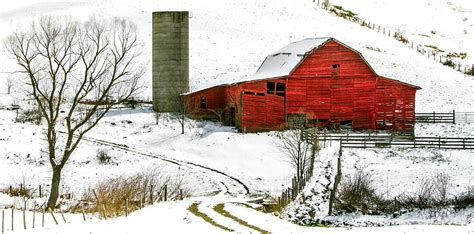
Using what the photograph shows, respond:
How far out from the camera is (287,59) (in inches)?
1949

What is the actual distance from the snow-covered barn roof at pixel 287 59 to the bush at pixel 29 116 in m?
16.1

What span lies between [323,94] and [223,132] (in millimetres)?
7727

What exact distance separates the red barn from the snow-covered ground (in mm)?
2318

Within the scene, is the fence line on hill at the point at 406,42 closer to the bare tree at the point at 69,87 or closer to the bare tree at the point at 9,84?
the bare tree at the point at 69,87

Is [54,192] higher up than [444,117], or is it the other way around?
[444,117]

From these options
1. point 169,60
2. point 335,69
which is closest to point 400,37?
point 335,69

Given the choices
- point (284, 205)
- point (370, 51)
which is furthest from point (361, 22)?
point (284, 205)

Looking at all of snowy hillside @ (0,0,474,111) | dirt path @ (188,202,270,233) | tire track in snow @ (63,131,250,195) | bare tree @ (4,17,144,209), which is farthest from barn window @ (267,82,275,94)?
dirt path @ (188,202,270,233)

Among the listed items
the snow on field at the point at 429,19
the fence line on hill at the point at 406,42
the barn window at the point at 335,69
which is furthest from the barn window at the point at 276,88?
the snow on field at the point at 429,19

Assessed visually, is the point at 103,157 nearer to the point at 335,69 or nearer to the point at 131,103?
the point at 131,103

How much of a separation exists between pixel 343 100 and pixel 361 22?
41298 mm

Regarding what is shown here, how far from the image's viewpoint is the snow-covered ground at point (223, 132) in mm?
32750

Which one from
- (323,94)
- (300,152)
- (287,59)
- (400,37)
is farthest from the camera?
(400,37)

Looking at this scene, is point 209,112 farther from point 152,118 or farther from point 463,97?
point 463,97
